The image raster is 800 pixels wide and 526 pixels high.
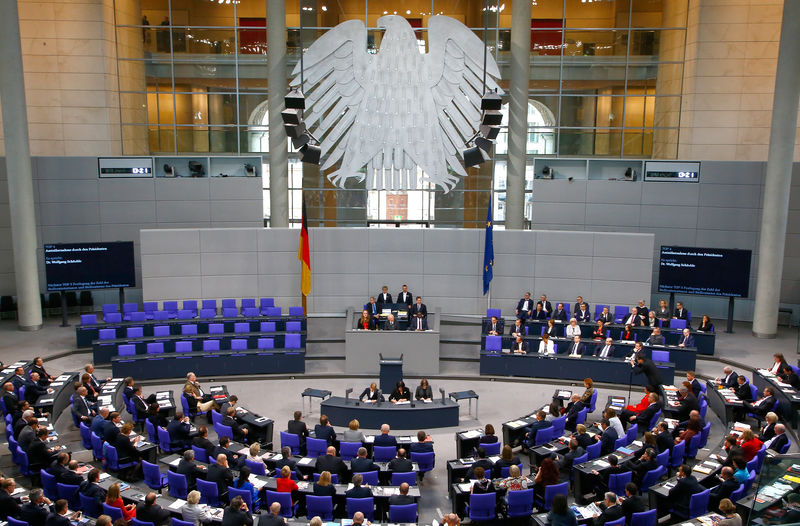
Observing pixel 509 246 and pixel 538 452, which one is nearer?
pixel 538 452

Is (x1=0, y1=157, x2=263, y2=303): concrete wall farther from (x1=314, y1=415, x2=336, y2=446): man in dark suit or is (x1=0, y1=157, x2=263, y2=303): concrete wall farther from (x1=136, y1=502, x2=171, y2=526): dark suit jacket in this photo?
(x1=136, y1=502, x2=171, y2=526): dark suit jacket

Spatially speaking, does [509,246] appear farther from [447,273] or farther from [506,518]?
[506,518]

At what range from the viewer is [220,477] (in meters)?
9.58

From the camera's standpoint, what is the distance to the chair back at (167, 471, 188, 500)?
976 cm

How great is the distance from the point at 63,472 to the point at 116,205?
42.9 feet

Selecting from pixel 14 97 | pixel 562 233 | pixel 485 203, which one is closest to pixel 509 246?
pixel 562 233

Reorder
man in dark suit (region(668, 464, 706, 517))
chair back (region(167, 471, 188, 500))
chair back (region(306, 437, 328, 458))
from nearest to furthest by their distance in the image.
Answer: man in dark suit (region(668, 464, 706, 517)) → chair back (region(167, 471, 188, 500)) → chair back (region(306, 437, 328, 458))

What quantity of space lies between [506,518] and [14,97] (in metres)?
16.2

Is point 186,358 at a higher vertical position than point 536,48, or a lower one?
lower

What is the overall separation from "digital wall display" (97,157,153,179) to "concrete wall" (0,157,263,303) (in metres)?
0.16

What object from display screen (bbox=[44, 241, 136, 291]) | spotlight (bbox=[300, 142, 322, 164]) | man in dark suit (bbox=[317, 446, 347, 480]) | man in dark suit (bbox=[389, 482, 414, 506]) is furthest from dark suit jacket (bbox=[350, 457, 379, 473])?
display screen (bbox=[44, 241, 136, 291])

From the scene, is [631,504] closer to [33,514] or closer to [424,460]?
[424,460]

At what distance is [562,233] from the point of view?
64.1 feet

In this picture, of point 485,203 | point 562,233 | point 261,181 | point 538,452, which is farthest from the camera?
point 485,203
